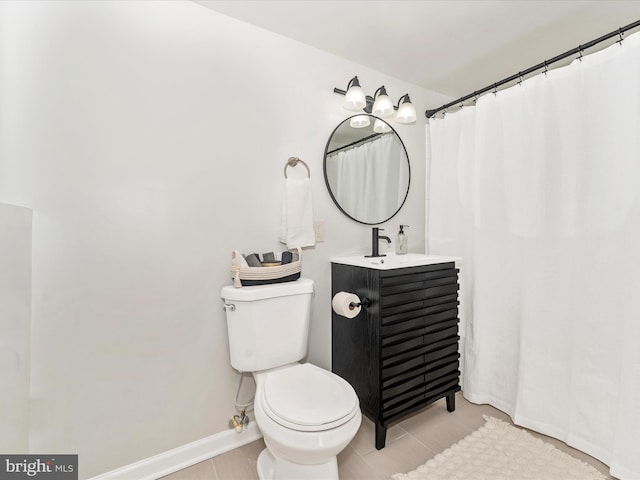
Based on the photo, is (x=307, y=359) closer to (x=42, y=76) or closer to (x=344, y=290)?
(x=344, y=290)

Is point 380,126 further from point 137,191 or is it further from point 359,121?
point 137,191

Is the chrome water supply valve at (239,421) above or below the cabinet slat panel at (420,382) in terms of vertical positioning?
below

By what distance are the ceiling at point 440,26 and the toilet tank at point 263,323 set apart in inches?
52.6

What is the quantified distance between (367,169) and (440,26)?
0.83 meters

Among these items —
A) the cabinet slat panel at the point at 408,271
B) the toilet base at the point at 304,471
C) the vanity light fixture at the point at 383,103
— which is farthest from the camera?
the vanity light fixture at the point at 383,103

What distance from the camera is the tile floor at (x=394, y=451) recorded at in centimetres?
140

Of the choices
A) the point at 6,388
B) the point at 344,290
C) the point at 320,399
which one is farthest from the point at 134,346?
the point at 344,290

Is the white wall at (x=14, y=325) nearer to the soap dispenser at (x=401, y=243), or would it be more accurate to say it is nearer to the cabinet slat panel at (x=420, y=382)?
the cabinet slat panel at (x=420, y=382)

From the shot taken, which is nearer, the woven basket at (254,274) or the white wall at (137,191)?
the white wall at (137,191)

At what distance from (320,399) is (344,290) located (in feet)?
2.16

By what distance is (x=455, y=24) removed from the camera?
A: 1560 mm

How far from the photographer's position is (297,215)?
64.6 inches

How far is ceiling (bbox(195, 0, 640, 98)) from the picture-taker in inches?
56.2

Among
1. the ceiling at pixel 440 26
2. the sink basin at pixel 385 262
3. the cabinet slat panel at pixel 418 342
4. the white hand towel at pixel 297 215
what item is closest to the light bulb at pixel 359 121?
the ceiling at pixel 440 26
